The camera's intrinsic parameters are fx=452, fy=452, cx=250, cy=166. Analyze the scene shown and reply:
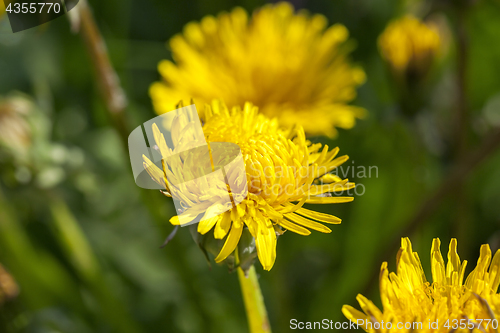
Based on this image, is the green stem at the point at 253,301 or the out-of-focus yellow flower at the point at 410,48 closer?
the green stem at the point at 253,301

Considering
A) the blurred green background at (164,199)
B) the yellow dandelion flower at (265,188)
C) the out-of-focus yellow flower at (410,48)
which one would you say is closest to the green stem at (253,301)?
the yellow dandelion flower at (265,188)

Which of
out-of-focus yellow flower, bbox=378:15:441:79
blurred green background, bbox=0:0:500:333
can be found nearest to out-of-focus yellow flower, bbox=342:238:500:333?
blurred green background, bbox=0:0:500:333

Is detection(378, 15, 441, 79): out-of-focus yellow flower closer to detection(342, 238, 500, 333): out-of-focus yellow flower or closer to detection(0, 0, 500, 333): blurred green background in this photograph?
detection(0, 0, 500, 333): blurred green background

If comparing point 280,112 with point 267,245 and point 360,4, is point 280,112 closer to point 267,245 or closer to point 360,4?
point 267,245

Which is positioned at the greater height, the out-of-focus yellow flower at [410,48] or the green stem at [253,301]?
the out-of-focus yellow flower at [410,48]

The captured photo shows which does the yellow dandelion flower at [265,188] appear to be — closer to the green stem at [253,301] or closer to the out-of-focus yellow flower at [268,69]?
the green stem at [253,301]
